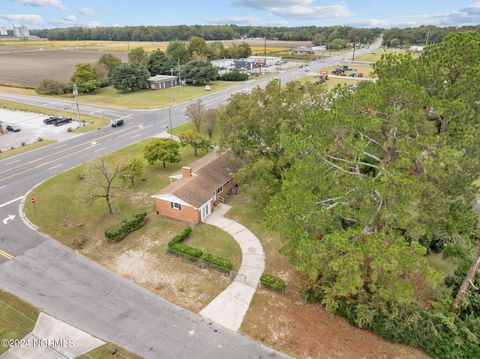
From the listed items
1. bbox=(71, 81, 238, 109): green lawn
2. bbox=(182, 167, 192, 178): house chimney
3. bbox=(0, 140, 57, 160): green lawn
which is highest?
bbox=(71, 81, 238, 109): green lawn

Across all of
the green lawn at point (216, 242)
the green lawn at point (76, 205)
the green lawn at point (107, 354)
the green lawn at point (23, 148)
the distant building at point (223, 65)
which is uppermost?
the distant building at point (223, 65)

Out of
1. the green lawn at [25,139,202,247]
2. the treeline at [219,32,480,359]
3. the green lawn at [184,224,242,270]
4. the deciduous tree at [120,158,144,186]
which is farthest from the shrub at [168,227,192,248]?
the deciduous tree at [120,158,144,186]

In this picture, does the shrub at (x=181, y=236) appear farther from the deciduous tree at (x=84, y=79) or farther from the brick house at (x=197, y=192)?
the deciduous tree at (x=84, y=79)

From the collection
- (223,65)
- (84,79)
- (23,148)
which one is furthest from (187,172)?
(223,65)

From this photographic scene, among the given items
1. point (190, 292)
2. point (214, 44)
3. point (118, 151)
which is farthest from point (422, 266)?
point (214, 44)

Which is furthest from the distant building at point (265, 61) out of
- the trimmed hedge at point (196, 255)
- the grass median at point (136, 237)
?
the trimmed hedge at point (196, 255)

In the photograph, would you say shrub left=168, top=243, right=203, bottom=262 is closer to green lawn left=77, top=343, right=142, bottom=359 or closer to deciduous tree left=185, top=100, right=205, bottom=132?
green lawn left=77, top=343, right=142, bottom=359

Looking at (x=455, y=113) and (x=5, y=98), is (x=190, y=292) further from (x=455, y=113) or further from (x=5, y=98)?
(x=5, y=98)
